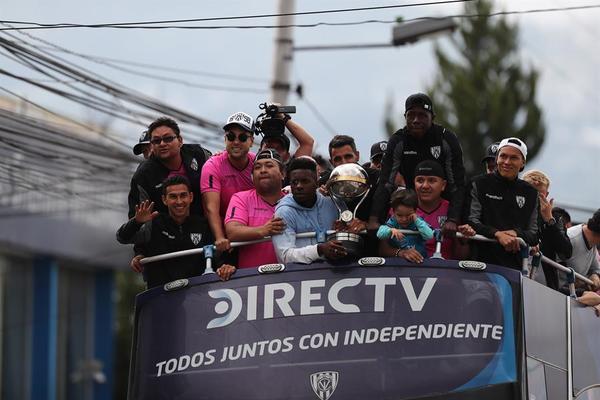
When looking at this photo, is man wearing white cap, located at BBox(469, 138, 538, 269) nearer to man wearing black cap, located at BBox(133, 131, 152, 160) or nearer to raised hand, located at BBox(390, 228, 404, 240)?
raised hand, located at BBox(390, 228, 404, 240)

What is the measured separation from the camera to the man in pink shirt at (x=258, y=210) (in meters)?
10.3

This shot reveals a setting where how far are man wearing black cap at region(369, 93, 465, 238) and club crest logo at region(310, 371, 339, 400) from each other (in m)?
1.59

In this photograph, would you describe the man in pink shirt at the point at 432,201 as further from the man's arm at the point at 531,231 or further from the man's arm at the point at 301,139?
the man's arm at the point at 301,139

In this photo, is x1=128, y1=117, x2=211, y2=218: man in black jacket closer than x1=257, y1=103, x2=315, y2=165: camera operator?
Yes

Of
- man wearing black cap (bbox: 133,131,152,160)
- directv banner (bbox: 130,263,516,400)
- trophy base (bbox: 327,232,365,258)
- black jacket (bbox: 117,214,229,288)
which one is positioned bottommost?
directv banner (bbox: 130,263,516,400)

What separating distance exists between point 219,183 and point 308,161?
3.30ft

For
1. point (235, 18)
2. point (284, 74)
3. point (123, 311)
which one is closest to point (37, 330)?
point (123, 311)

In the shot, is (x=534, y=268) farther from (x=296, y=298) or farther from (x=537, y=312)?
(x=296, y=298)

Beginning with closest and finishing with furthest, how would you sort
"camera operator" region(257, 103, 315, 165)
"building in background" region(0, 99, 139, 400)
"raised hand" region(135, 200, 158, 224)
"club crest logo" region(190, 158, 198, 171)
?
"raised hand" region(135, 200, 158, 224) → "club crest logo" region(190, 158, 198, 171) → "camera operator" region(257, 103, 315, 165) → "building in background" region(0, 99, 139, 400)

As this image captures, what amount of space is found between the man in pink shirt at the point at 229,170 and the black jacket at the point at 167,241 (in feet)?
0.58

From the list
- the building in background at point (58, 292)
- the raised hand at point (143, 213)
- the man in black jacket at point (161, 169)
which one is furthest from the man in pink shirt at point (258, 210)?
the building in background at point (58, 292)

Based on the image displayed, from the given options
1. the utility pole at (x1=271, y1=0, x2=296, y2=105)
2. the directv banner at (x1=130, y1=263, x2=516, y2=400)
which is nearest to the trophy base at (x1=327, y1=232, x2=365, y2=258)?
the directv banner at (x1=130, y1=263, x2=516, y2=400)

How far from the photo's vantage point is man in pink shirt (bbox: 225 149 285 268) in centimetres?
1034

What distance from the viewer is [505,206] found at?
34.8 ft
